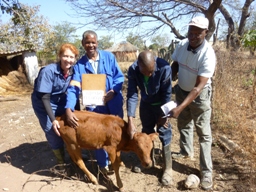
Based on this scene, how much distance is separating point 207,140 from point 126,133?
115 centimetres

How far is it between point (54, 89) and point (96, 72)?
27.3 inches

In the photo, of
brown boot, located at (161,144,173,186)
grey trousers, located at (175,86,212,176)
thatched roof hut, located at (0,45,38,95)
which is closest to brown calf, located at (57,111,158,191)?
brown boot, located at (161,144,173,186)

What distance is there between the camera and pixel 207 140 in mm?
3525

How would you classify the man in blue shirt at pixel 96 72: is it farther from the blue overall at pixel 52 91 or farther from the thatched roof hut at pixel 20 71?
the thatched roof hut at pixel 20 71

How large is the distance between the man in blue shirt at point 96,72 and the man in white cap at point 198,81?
927 mm

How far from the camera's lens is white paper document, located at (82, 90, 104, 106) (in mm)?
3643

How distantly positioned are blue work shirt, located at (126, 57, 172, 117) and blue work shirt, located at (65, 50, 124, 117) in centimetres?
38

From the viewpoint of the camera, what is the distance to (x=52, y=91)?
377 cm

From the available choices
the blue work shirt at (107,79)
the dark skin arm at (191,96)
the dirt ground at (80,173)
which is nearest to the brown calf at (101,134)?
the blue work shirt at (107,79)

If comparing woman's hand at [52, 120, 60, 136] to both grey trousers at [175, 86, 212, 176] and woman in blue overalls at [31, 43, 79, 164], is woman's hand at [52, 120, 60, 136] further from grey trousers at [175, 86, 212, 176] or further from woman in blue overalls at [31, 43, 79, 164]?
grey trousers at [175, 86, 212, 176]

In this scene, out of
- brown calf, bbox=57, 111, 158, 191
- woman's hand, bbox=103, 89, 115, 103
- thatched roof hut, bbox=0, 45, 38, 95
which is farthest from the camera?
thatched roof hut, bbox=0, 45, 38, 95

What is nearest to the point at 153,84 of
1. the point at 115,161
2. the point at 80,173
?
the point at 115,161

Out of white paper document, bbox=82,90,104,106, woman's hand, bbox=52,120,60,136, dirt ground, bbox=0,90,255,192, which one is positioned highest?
white paper document, bbox=82,90,104,106

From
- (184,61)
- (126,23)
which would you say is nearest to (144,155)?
(184,61)
